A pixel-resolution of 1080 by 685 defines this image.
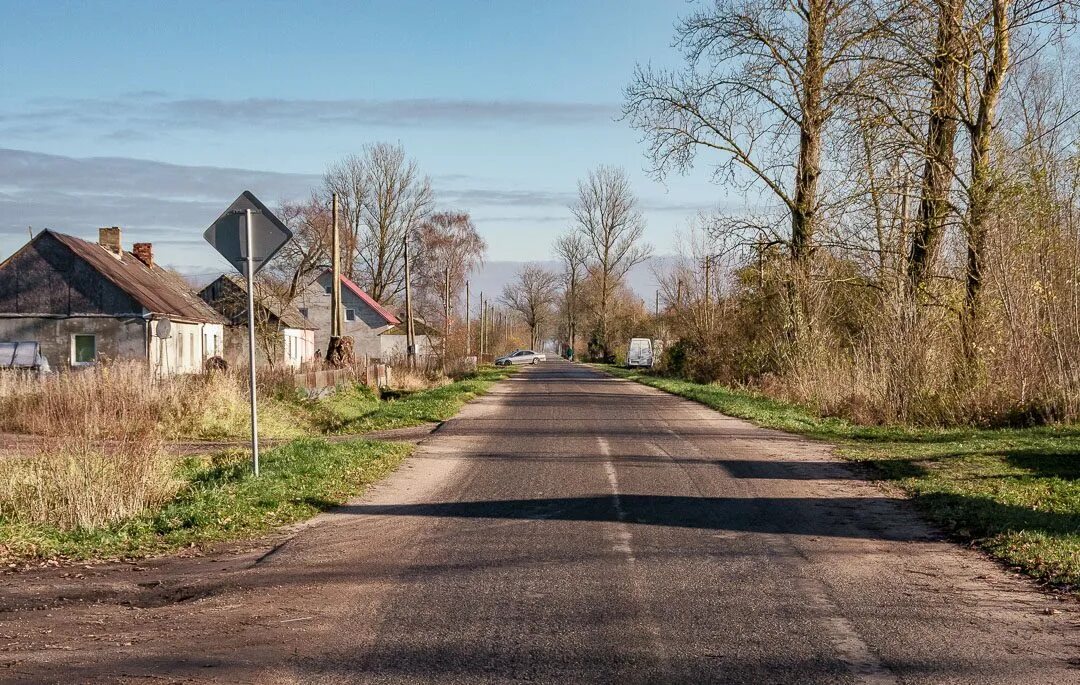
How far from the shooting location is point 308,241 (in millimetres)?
61000

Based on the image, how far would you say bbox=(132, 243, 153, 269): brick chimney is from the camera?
157 feet

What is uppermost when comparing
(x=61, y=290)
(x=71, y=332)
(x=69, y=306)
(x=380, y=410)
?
(x=61, y=290)

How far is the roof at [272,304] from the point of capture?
148 ft

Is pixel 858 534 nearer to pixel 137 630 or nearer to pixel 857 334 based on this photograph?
pixel 137 630

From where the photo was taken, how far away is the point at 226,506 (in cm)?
988

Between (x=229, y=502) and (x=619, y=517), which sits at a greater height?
(x=229, y=502)

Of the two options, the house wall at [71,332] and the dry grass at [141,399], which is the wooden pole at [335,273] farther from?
the dry grass at [141,399]

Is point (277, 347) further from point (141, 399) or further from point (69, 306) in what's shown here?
point (141, 399)

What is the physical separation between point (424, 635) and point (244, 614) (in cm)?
128

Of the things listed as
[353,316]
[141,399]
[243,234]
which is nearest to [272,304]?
[353,316]

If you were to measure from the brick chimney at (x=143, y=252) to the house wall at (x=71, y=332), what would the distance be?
994 cm

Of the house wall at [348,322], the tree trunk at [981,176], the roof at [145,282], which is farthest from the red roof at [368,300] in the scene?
the tree trunk at [981,176]

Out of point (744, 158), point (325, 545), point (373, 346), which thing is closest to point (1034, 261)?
point (744, 158)

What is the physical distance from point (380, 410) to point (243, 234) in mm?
13207
